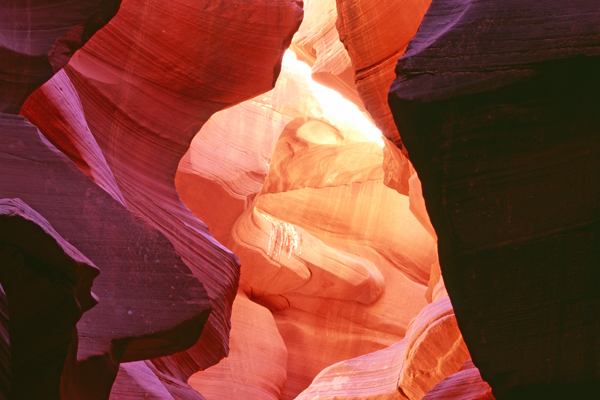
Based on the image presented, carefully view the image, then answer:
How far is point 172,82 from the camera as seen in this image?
5594mm

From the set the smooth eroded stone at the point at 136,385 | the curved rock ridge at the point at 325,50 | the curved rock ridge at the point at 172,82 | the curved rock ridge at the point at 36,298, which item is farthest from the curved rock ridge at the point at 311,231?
the curved rock ridge at the point at 36,298

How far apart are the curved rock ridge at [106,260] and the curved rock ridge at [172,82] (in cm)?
137

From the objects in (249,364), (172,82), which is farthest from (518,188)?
(249,364)

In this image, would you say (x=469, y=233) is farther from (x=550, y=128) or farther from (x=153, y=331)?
(x=153, y=331)

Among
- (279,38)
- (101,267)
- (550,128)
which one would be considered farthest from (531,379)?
(279,38)

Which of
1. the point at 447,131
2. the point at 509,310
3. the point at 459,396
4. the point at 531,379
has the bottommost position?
the point at 459,396

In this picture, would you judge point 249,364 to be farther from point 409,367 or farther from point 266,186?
point 409,367

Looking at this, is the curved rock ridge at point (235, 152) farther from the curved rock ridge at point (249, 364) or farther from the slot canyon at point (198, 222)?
the slot canyon at point (198, 222)

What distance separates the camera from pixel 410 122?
326cm

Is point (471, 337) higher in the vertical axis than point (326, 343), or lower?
higher

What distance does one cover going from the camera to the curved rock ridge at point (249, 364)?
10.4 metres

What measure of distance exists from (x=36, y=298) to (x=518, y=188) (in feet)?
A: 7.34

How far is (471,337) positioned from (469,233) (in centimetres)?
51

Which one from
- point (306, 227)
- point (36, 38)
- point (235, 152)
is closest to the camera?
point (36, 38)
